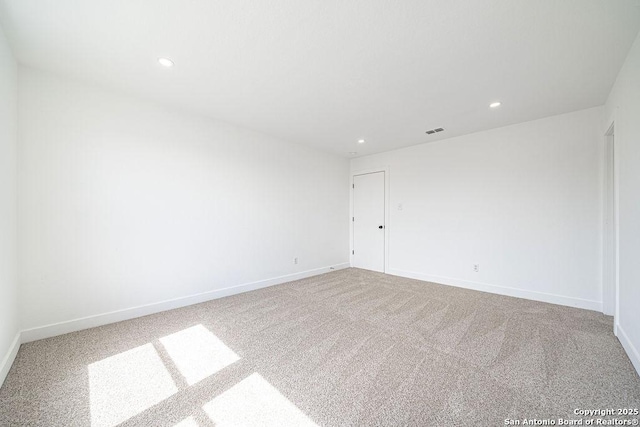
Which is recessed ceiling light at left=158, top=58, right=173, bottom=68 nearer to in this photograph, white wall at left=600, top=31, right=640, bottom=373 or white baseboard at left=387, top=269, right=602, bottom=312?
white wall at left=600, top=31, right=640, bottom=373

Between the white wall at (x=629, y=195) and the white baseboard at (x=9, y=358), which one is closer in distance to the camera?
the white baseboard at (x=9, y=358)

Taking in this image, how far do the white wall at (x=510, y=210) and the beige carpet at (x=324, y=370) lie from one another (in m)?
0.62

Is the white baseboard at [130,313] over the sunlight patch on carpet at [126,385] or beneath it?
over

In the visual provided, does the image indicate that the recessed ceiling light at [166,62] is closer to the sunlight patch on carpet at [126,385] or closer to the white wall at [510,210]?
the sunlight patch on carpet at [126,385]

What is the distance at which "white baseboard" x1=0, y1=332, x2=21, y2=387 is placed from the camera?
170 centimetres

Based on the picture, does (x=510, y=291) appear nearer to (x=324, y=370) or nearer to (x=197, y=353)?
(x=324, y=370)

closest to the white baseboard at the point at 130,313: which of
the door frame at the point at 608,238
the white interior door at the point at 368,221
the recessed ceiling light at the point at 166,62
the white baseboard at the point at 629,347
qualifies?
the white interior door at the point at 368,221

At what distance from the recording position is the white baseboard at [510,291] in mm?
3047

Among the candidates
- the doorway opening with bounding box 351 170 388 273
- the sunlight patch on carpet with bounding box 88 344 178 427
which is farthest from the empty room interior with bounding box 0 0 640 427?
the doorway opening with bounding box 351 170 388 273

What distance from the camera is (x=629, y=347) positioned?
A: 198 cm

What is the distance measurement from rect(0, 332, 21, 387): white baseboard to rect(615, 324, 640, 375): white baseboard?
4552 millimetres

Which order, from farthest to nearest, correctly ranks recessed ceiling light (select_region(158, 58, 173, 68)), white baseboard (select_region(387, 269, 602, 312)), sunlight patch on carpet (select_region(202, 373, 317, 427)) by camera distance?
1. white baseboard (select_region(387, 269, 602, 312))
2. recessed ceiling light (select_region(158, 58, 173, 68))
3. sunlight patch on carpet (select_region(202, 373, 317, 427))

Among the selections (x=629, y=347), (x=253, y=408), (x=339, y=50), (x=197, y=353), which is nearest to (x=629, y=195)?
(x=629, y=347)

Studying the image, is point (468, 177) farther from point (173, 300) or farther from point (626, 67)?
point (173, 300)
